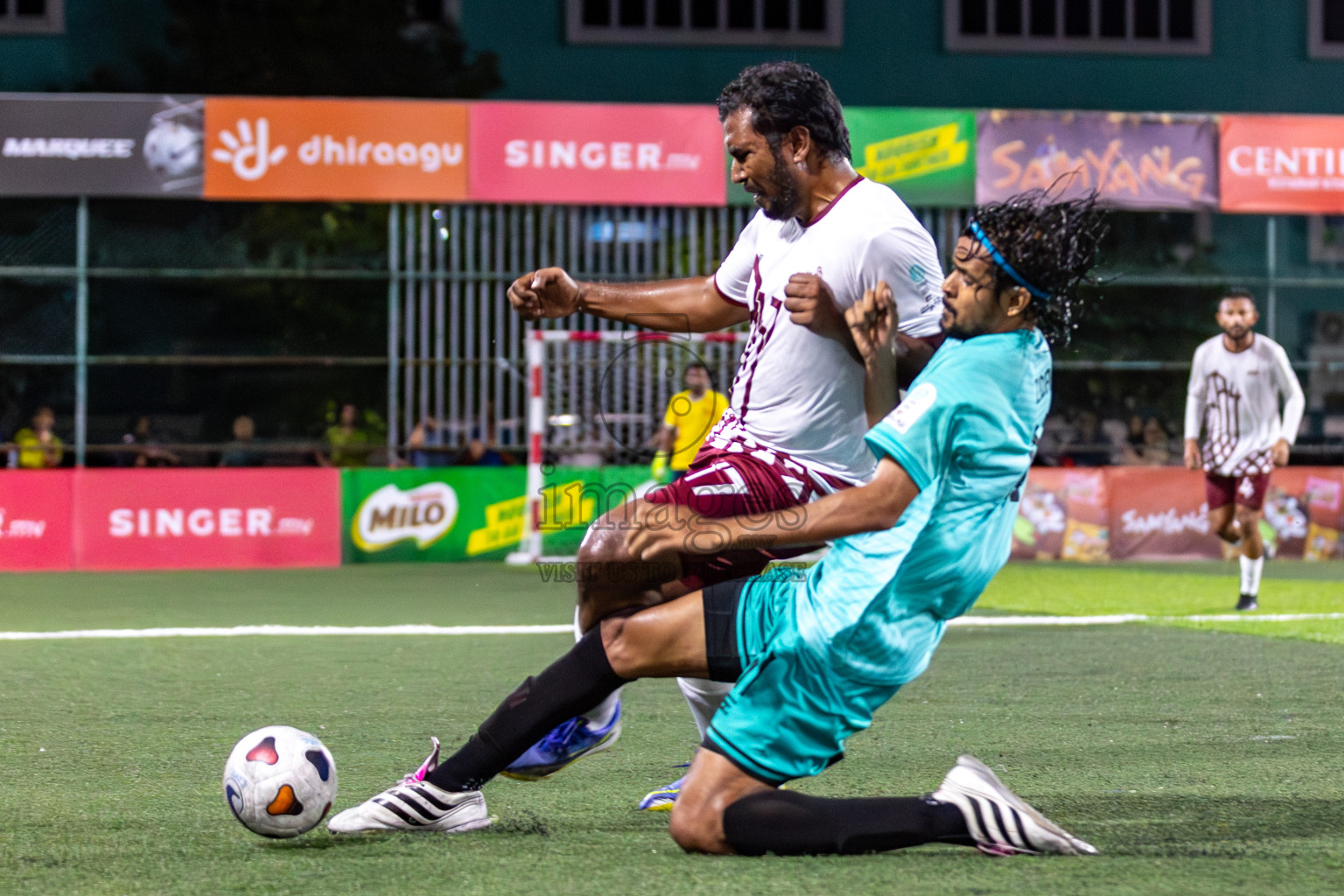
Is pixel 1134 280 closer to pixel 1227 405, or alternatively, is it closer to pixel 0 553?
pixel 1227 405

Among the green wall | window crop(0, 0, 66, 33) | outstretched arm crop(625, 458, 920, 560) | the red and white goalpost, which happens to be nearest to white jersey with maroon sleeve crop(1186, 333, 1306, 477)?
the red and white goalpost

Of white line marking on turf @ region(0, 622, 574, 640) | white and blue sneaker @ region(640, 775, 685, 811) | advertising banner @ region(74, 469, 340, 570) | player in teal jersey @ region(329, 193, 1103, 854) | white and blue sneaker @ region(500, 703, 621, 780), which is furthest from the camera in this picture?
advertising banner @ region(74, 469, 340, 570)

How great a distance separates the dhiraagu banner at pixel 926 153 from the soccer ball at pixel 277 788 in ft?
39.6

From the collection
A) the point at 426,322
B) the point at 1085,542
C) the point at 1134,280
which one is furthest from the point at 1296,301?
the point at 426,322

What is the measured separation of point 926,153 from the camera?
15.2 metres

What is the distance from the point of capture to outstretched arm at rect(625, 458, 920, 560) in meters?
3.29

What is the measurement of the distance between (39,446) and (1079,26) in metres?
13.9

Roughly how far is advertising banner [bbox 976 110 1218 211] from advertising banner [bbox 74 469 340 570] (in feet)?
22.5

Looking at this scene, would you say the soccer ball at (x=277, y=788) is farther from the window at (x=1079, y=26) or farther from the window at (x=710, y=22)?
the window at (x=1079, y=26)

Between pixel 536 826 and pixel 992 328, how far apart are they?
166 centimetres

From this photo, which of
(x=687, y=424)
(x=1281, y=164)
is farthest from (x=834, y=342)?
(x=1281, y=164)

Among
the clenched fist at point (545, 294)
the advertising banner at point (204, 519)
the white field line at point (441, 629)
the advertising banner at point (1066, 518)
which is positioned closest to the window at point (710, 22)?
the advertising banner at point (1066, 518)

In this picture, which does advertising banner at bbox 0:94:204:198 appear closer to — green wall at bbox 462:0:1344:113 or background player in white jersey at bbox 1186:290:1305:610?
green wall at bbox 462:0:1344:113

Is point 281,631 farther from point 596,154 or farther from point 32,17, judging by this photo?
point 32,17
